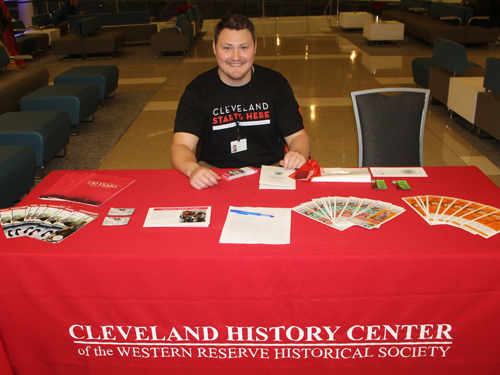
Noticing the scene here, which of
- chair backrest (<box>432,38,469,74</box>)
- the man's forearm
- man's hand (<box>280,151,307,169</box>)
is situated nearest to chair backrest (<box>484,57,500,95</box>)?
chair backrest (<box>432,38,469,74</box>)

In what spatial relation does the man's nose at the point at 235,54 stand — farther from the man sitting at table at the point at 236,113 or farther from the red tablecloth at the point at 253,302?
the red tablecloth at the point at 253,302

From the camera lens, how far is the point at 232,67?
7.11 feet

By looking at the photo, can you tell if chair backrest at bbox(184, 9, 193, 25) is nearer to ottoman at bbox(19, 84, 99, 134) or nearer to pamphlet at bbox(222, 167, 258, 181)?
ottoman at bbox(19, 84, 99, 134)

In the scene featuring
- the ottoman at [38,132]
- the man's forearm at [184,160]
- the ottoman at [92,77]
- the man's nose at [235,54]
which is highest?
the man's nose at [235,54]

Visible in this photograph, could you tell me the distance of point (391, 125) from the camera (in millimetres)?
2541

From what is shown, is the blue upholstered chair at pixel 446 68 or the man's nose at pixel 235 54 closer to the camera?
the man's nose at pixel 235 54

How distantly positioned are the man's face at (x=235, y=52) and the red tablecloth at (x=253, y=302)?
3.09ft

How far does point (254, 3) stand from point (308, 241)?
15.5 metres

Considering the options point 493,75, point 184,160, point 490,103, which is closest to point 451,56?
point 493,75

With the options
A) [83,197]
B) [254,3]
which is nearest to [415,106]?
[83,197]

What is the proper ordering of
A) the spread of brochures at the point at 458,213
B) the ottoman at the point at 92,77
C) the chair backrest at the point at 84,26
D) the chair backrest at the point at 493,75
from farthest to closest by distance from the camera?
the chair backrest at the point at 84,26
the ottoman at the point at 92,77
the chair backrest at the point at 493,75
the spread of brochures at the point at 458,213

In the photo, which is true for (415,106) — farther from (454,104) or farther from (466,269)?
(454,104)

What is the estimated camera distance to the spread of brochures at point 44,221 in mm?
1537

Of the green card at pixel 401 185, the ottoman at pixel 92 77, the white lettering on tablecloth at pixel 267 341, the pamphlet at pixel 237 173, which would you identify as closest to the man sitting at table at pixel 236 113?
the pamphlet at pixel 237 173
